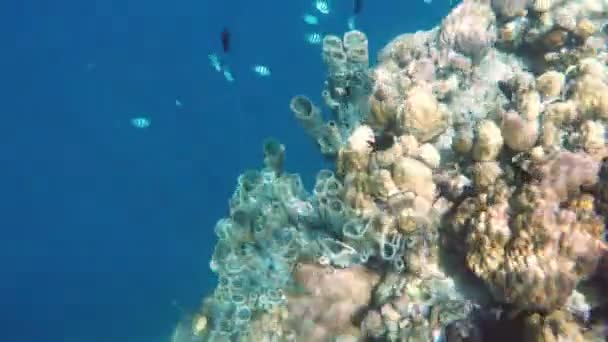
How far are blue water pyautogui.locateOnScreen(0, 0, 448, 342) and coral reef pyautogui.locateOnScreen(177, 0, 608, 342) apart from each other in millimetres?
30110

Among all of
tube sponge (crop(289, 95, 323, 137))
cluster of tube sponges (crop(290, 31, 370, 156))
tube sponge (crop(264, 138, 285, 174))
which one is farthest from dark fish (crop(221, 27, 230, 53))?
tube sponge (crop(264, 138, 285, 174))

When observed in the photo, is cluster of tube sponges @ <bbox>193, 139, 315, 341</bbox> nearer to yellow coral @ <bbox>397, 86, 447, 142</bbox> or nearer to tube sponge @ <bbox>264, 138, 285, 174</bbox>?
tube sponge @ <bbox>264, 138, 285, 174</bbox>

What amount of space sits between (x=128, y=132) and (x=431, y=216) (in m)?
57.1

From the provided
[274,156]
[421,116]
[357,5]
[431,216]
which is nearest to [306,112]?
[274,156]

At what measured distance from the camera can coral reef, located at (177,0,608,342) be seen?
2998 mm

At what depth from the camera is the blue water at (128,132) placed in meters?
39.7

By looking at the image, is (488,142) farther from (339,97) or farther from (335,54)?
(335,54)

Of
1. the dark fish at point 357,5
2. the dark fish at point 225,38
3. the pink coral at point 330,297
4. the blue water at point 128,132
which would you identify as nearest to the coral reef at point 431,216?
the pink coral at point 330,297

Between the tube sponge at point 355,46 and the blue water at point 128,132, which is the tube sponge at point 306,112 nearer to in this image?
the tube sponge at point 355,46

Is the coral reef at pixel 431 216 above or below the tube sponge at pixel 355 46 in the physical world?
below

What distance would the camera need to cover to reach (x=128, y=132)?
5738 cm

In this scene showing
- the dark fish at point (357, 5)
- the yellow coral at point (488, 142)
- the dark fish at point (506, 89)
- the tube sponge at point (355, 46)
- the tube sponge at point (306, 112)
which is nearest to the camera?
the yellow coral at point (488, 142)

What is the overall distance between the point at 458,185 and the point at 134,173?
51.3 m

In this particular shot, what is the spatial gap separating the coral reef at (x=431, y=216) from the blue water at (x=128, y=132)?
1185 inches
